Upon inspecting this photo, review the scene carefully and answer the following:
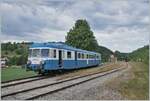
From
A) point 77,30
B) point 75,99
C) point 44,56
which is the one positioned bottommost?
point 75,99

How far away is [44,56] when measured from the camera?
2831 centimetres

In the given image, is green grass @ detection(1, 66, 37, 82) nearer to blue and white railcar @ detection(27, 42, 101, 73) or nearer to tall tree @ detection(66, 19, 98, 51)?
blue and white railcar @ detection(27, 42, 101, 73)

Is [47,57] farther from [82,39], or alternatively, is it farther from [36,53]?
[82,39]

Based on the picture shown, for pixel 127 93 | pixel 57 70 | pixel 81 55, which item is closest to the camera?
pixel 127 93

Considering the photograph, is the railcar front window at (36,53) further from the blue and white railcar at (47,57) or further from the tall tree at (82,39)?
the tall tree at (82,39)

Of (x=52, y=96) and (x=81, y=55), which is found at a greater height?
(x=81, y=55)

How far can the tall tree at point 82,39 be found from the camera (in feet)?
242

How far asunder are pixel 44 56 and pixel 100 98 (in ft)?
46.9

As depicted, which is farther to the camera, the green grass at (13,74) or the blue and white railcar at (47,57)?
the blue and white railcar at (47,57)

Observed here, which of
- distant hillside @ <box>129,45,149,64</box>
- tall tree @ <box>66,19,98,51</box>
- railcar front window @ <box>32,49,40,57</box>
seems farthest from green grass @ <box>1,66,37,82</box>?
tall tree @ <box>66,19,98,51</box>

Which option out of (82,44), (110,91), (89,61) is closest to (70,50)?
(89,61)

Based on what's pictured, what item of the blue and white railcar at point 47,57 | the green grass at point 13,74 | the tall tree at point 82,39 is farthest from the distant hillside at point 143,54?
the green grass at point 13,74

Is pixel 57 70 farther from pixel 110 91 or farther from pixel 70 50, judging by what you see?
pixel 110 91

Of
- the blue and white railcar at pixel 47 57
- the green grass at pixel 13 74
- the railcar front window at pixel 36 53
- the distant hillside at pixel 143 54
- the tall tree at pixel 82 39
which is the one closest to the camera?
the green grass at pixel 13 74
